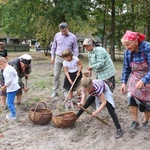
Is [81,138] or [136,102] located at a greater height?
[136,102]

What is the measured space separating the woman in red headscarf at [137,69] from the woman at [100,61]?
3.01 feet

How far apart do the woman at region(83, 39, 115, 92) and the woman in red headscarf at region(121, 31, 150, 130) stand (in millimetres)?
919

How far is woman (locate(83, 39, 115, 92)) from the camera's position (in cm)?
526

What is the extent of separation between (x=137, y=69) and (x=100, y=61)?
3.92 ft

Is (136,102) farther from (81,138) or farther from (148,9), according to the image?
(148,9)

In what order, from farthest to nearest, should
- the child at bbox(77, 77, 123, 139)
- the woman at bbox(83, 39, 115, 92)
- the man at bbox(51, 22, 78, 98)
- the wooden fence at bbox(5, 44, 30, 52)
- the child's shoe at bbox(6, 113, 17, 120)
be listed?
the wooden fence at bbox(5, 44, 30, 52), the man at bbox(51, 22, 78, 98), the child's shoe at bbox(6, 113, 17, 120), the woman at bbox(83, 39, 115, 92), the child at bbox(77, 77, 123, 139)

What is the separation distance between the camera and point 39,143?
429 centimetres

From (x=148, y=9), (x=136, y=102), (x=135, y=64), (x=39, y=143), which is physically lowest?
(x=39, y=143)

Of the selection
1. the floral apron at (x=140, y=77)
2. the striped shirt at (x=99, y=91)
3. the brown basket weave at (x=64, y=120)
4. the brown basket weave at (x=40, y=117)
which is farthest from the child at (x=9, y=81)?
the floral apron at (x=140, y=77)

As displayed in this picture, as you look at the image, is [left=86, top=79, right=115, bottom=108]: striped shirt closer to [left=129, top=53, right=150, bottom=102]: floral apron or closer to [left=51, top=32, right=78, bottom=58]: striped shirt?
[left=129, top=53, right=150, bottom=102]: floral apron

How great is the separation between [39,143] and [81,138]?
26.2 inches

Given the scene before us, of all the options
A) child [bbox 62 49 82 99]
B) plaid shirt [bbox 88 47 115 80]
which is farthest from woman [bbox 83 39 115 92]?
child [bbox 62 49 82 99]

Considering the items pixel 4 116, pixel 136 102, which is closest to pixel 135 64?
pixel 136 102

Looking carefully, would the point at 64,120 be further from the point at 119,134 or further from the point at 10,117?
the point at 10,117
